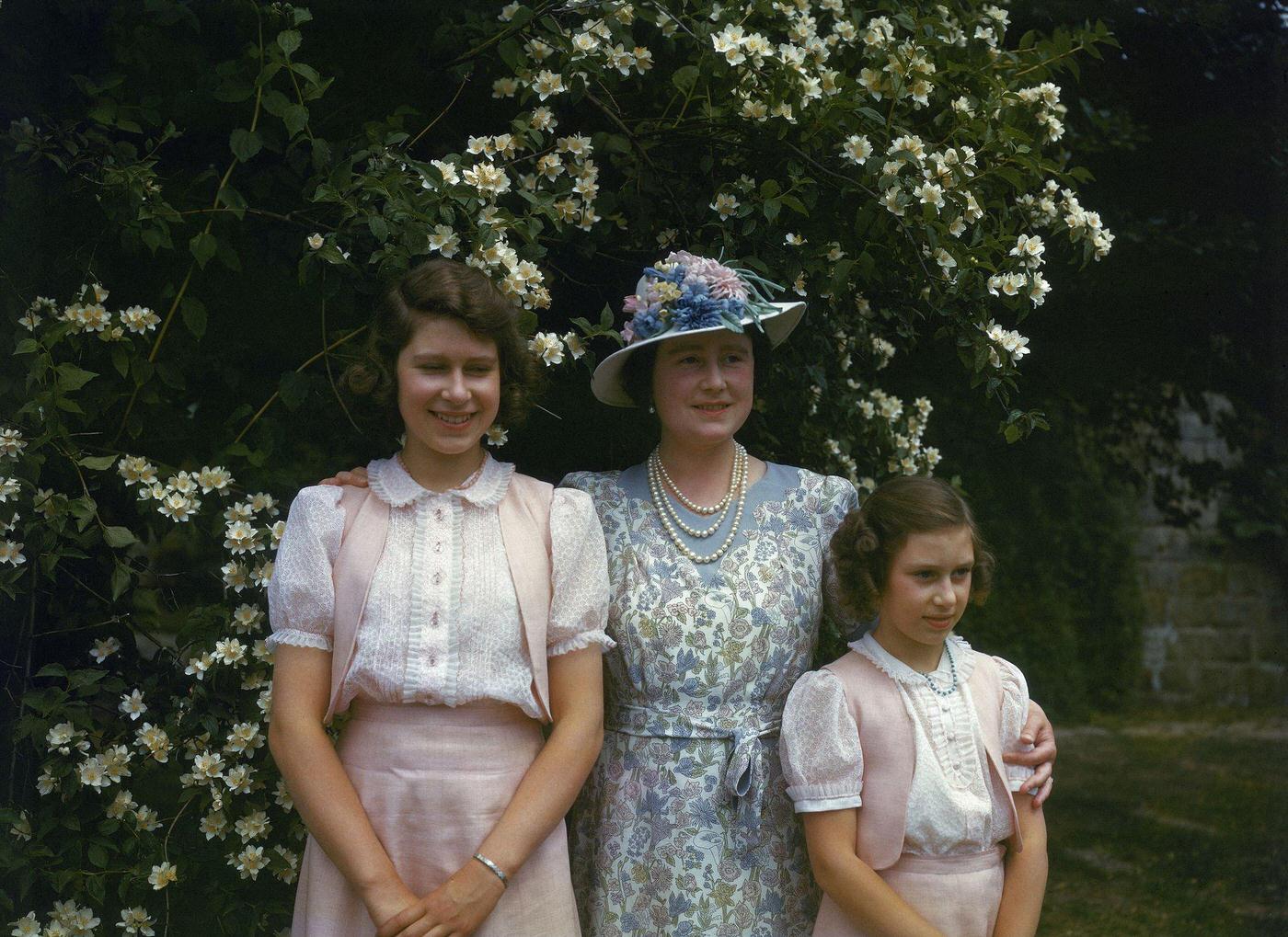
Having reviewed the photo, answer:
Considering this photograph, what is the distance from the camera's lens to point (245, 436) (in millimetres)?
3051

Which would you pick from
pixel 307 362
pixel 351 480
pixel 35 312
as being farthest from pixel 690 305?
pixel 35 312

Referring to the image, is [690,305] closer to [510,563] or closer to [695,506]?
[695,506]

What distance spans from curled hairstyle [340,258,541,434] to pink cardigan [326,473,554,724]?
200mm

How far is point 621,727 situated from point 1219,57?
408 cm

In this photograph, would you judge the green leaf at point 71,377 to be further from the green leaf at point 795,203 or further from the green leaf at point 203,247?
the green leaf at point 795,203

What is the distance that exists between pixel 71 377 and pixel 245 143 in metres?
0.61

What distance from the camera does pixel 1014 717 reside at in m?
2.49

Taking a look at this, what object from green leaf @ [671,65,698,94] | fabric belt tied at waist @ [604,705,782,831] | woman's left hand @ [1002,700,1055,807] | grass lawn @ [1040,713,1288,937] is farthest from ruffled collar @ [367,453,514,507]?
grass lawn @ [1040,713,1288,937]

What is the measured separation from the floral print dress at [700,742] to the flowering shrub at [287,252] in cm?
54

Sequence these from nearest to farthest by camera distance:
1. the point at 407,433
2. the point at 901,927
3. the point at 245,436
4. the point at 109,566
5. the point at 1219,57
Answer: the point at 901,927 < the point at 407,433 < the point at 109,566 < the point at 245,436 < the point at 1219,57

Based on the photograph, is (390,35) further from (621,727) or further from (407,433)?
(621,727)

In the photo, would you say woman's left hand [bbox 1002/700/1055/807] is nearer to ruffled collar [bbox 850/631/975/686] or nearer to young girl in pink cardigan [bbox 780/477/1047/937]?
young girl in pink cardigan [bbox 780/477/1047/937]

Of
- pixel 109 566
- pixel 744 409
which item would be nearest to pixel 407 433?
pixel 744 409

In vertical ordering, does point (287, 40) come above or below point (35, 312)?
above
